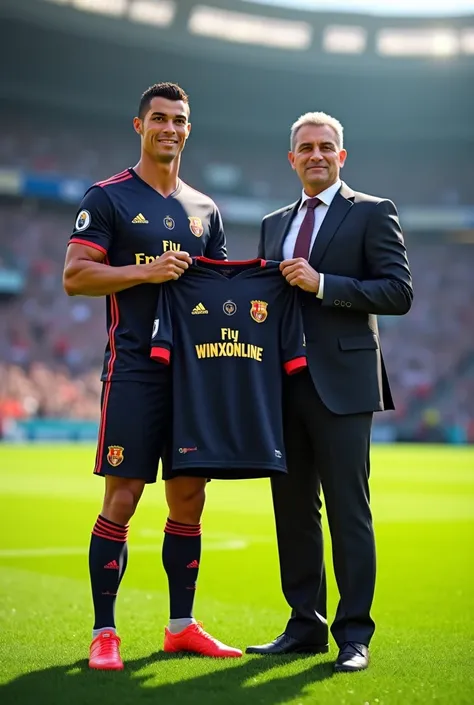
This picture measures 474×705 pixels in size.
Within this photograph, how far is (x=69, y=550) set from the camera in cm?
800

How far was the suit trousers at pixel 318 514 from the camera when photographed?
4.09m

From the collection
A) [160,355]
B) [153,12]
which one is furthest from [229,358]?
[153,12]

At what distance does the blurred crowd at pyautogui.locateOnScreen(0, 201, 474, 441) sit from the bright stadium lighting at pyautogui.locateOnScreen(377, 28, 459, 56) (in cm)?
710

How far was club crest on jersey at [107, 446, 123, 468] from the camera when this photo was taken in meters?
3.98

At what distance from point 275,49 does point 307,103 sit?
308cm

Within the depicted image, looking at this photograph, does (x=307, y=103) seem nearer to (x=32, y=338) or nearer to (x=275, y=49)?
(x=275, y=49)

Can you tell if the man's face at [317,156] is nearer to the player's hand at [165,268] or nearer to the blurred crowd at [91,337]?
the player's hand at [165,268]

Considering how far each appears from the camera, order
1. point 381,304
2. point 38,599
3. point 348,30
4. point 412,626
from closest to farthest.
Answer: point 381,304 → point 412,626 → point 38,599 → point 348,30

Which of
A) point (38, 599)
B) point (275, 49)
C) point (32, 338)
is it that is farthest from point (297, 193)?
point (38, 599)

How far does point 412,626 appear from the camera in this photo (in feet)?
16.4

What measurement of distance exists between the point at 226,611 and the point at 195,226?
7.48ft

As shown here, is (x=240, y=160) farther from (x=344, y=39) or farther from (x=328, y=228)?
(x=328, y=228)

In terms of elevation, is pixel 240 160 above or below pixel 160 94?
above

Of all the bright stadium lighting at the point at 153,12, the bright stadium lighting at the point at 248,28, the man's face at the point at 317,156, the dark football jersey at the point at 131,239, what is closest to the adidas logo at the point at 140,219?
the dark football jersey at the point at 131,239
